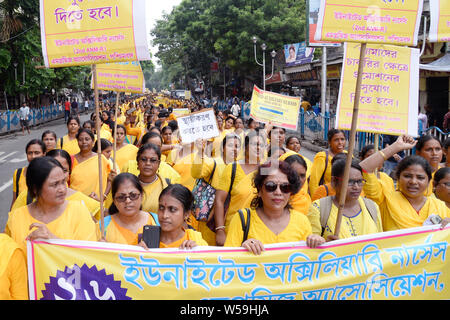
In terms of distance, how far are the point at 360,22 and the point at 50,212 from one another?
2.44 metres

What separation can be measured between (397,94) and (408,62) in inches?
12.4

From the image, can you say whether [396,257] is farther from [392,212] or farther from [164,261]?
[164,261]

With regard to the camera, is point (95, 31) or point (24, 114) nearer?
point (95, 31)

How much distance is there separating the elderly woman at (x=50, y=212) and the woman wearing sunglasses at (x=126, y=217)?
213 millimetres

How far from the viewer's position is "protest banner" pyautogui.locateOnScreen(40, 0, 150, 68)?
3.41m

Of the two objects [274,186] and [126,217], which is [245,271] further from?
[126,217]

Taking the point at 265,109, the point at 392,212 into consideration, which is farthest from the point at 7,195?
the point at 392,212

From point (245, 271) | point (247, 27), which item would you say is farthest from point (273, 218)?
point (247, 27)

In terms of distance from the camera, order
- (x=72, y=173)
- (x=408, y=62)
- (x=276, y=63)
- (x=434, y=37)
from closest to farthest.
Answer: (x=408, y=62) < (x=434, y=37) < (x=72, y=173) < (x=276, y=63)

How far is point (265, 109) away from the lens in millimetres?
7406

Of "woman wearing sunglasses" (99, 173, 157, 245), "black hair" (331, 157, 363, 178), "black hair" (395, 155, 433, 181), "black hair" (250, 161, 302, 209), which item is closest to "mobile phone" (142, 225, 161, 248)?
"woman wearing sunglasses" (99, 173, 157, 245)

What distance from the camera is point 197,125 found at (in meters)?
5.72

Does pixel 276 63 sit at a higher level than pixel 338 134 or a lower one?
higher

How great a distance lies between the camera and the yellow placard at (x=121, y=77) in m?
6.52
